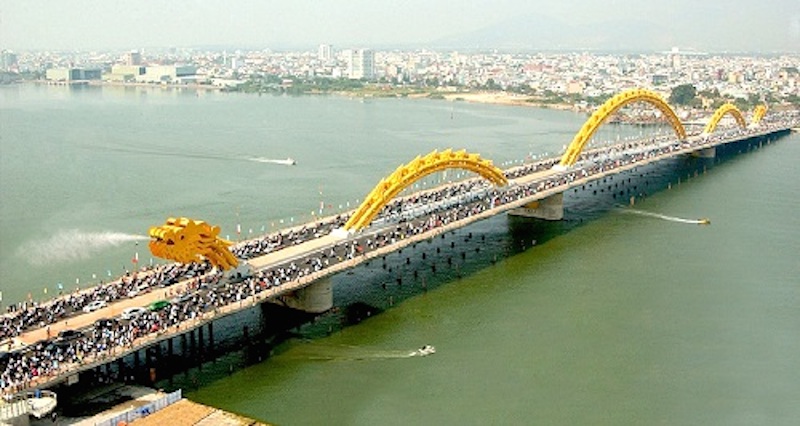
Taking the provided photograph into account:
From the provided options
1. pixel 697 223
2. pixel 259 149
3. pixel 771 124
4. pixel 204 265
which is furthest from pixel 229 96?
pixel 204 265

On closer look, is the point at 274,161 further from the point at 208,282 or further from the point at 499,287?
the point at 208,282

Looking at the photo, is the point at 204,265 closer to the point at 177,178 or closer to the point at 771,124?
the point at 177,178

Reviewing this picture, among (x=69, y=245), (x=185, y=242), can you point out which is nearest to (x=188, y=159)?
(x=69, y=245)

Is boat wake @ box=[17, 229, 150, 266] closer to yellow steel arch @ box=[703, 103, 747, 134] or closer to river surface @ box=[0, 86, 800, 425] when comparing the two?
river surface @ box=[0, 86, 800, 425]

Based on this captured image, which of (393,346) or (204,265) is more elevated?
(204,265)

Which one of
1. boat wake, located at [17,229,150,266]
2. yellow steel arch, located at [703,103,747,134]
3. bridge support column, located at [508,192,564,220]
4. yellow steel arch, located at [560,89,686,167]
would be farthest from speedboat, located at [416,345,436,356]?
yellow steel arch, located at [703,103,747,134]

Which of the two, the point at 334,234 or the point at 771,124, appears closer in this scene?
the point at 334,234
